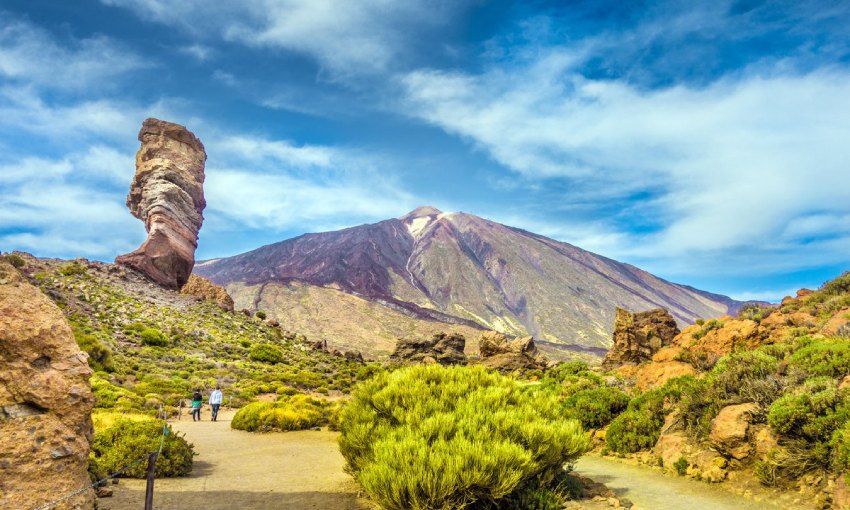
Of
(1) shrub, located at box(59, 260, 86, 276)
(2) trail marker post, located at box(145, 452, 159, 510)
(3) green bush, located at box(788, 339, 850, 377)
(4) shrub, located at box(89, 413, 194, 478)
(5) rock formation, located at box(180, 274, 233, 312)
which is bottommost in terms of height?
(4) shrub, located at box(89, 413, 194, 478)

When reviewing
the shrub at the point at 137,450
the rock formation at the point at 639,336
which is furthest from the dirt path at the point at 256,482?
the rock formation at the point at 639,336

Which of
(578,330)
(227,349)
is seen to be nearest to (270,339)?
(227,349)

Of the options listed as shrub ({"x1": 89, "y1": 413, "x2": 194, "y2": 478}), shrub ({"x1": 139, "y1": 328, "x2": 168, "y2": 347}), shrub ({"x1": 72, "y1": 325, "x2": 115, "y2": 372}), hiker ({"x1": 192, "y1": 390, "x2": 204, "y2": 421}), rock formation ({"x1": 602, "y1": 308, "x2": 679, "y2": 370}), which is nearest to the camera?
shrub ({"x1": 89, "y1": 413, "x2": 194, "y2": 478})

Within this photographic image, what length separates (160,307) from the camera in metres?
49.8

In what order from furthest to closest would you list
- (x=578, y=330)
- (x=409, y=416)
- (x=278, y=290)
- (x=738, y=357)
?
1. (x=578, y=330)
2. (x=278, y=290)
3. (x=738, y=357)
4. (x=409, y=416)

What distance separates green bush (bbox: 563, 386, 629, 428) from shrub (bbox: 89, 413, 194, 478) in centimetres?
1080

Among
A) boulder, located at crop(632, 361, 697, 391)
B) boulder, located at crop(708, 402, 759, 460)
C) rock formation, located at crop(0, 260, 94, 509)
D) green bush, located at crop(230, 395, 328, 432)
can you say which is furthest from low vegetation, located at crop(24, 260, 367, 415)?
boulder, located at crop(708, 402, 759, 460)

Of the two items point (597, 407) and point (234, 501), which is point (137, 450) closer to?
point (234, 501)

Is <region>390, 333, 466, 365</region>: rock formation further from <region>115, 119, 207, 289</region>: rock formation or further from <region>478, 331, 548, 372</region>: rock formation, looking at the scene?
<region>115, 119, 207, 289</region>: rock formation

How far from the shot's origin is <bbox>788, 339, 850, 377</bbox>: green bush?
1003 cm

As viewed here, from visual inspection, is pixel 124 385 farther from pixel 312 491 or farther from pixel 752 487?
pixel 752 487

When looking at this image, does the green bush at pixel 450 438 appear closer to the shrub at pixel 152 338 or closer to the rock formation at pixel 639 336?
the rock formation at pixel 639 336

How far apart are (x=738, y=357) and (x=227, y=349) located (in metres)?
42.5

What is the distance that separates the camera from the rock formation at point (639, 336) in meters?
34.2
